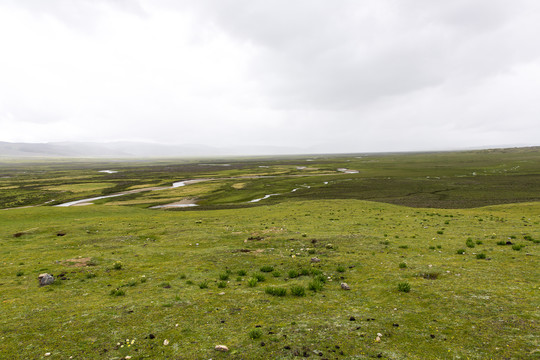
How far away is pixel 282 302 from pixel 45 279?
46.4 ft

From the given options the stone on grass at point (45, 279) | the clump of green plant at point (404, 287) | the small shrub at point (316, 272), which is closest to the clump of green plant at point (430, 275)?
the clump of green plant at point (404, 287)

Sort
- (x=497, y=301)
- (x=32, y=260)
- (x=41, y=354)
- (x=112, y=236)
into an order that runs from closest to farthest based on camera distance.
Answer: (x=41, y=354) < (x=497, y=301) < (x=32, y=260) < (x=112, y=236)

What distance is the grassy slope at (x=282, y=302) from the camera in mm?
8188

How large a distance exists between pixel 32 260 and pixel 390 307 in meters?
25.3

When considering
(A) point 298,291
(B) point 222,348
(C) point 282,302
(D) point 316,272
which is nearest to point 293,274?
(D) point 316,272

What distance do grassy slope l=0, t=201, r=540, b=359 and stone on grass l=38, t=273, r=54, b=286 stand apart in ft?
1.36

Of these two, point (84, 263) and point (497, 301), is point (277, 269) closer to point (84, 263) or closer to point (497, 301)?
point (497, 301)

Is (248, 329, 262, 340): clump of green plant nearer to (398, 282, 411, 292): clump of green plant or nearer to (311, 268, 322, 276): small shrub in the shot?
(311, 268, 322, 276): small shrub

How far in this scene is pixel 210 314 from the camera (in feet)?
34.6

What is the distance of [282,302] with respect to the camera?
11367mm

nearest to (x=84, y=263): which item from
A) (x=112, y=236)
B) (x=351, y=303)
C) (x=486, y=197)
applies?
(x=112, y=236)

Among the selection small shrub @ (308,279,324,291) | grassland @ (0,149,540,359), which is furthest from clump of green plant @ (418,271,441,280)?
small shrub @ (308,279,324,291)

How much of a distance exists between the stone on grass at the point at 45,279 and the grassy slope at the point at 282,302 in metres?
0.42

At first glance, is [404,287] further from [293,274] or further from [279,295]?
[279,295]
